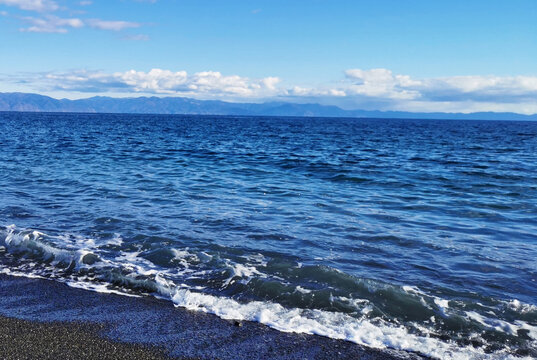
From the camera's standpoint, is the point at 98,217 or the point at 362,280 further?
the point at 98,217

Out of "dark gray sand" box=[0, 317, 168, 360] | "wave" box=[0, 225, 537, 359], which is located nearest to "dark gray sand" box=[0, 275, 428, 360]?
"dark gray sand" box=[0, 317, 168, 360]

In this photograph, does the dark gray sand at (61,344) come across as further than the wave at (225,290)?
No

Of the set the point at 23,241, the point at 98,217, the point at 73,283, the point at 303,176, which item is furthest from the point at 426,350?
the point at 303,176

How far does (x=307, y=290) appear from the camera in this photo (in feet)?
26.1

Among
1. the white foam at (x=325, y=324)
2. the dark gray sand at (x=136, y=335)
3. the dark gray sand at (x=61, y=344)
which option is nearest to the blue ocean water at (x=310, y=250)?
the white foam at (x=325, y=324)

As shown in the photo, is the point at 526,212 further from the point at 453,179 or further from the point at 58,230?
the point at 58,230

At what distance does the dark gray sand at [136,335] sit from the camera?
5.70m

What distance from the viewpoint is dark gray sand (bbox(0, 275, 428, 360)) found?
18.7 feet

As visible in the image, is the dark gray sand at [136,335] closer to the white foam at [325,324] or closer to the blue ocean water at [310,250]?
the white foam at [325,324]

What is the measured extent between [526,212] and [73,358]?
14.7 meters

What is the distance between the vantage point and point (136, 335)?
6.16 meters

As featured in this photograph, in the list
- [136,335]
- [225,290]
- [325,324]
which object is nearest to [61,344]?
[136,335]

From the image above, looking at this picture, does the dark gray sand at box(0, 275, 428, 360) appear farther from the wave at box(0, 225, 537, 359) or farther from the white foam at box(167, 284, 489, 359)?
the wave at box(0, 225, 537, 359)

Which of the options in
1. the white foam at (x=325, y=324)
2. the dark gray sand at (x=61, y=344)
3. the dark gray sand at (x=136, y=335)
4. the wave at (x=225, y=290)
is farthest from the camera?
the wave at (x=225, y=290)
